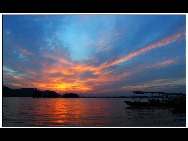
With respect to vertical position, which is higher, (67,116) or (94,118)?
(94,118)

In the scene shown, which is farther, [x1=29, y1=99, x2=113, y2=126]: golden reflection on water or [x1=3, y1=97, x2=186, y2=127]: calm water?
[x1=29, y1=99, x2=113, y2=126]: golden reflection on water

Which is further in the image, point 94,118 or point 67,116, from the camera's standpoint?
point 67,116

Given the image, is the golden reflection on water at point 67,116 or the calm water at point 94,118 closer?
the calm water at point 94,118
